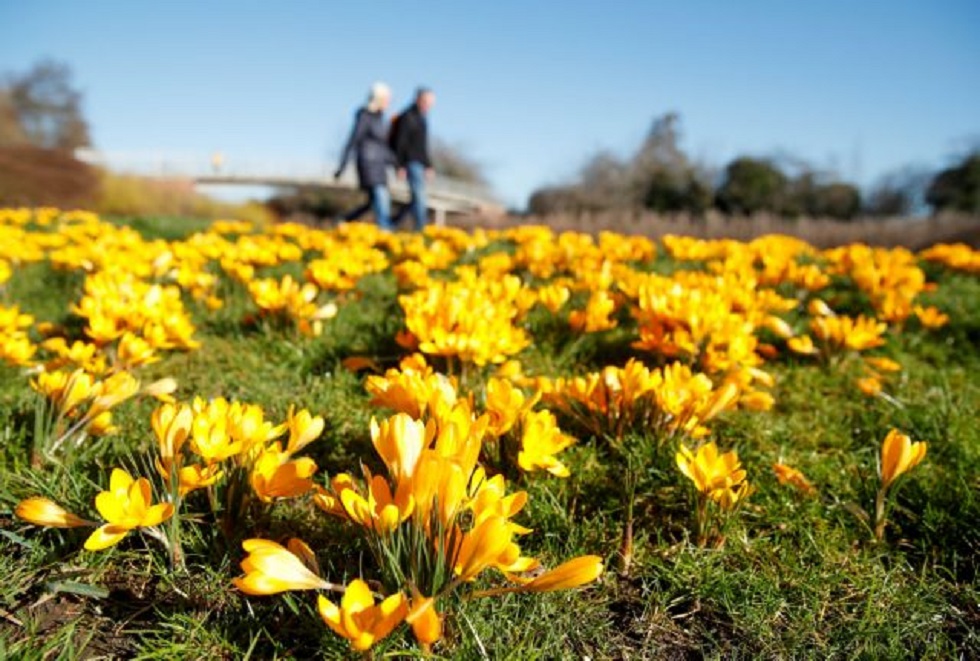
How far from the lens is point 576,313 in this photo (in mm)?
3010

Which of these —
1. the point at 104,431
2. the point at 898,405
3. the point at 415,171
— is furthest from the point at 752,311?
the point at 415,171

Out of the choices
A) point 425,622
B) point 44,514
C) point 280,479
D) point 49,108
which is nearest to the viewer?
point 425,622

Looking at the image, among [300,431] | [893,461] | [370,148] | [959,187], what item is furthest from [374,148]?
[959,187]

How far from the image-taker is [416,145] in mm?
9781

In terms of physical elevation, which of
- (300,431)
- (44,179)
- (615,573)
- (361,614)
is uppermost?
(44,179)

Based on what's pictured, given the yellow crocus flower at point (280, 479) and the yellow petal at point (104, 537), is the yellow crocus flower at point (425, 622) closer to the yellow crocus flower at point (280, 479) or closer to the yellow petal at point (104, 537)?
the yellow crocus flower at point (280, 479)

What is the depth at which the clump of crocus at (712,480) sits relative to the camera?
159 centimetres

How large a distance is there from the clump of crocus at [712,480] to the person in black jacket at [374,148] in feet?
26.1

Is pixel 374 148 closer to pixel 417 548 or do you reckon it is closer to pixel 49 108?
pixel 417 548

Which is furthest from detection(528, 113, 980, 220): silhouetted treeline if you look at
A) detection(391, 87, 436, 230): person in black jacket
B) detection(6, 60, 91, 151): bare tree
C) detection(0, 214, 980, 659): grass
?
detection(6, 60, 91, 151): bare tree

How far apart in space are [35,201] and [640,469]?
2307 centimetres

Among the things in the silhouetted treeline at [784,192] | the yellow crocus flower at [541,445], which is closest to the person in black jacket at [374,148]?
the yellow crocus flower at [541,445]

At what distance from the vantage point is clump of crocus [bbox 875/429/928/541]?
5.51 feet

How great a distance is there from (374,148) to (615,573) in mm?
8539
